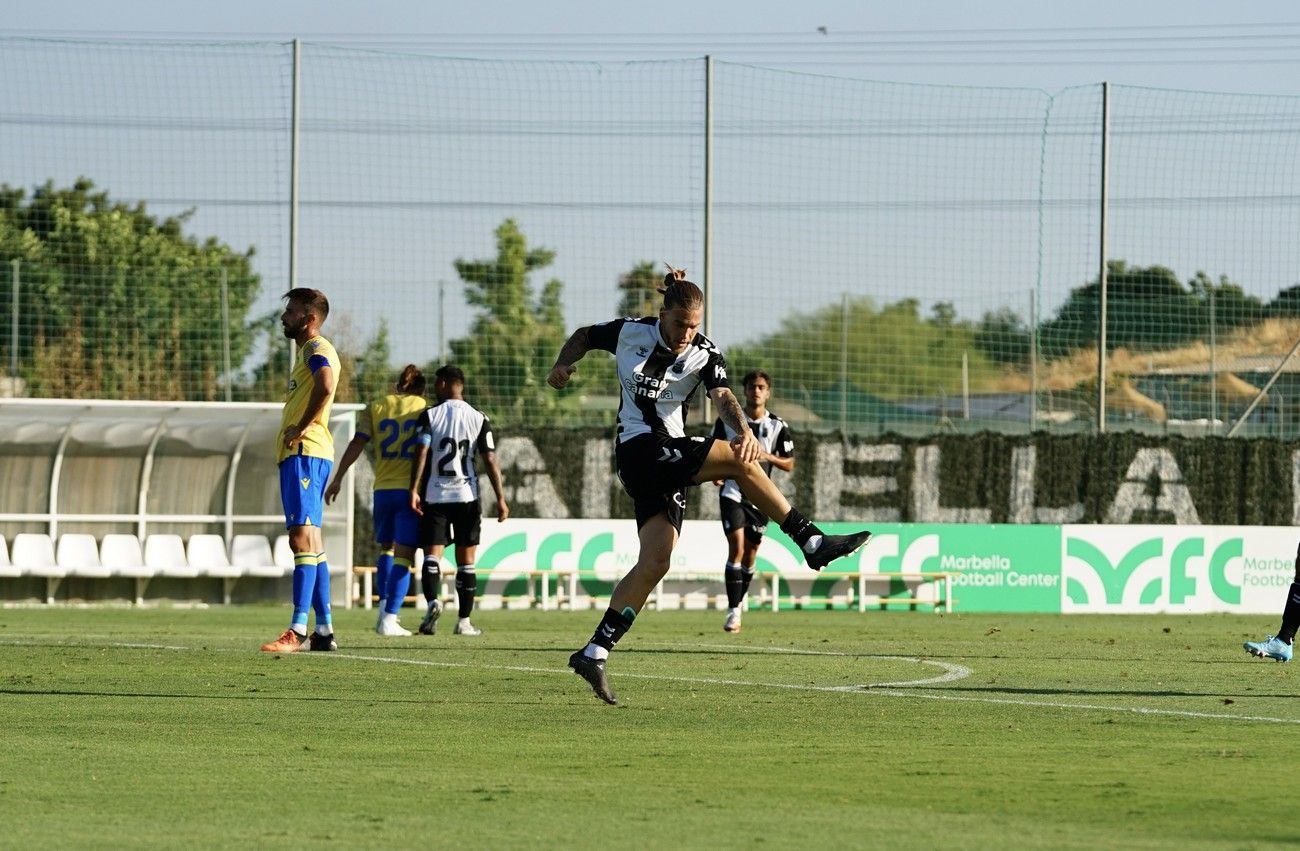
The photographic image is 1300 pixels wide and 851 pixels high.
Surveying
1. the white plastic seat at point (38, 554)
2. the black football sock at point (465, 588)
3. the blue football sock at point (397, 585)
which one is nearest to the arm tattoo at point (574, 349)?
the blue football sock at point (397, 585)

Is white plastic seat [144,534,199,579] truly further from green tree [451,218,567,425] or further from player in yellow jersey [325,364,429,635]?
player in yellow jersey [325,364,429,635]

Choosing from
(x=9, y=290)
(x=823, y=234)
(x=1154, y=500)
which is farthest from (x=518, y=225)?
(x=1154, y=500)

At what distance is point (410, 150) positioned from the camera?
24.3 m

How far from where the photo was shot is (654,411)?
8.99 meters

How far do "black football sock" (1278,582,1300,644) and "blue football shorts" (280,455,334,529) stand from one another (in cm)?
599

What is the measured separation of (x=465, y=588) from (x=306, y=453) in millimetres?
3497

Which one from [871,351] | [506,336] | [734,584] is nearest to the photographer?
[734,584]

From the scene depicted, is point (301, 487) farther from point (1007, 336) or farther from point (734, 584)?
point (1007, 336)

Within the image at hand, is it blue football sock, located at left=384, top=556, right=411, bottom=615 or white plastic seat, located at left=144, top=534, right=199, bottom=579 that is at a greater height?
blue football sock, located at left=384, top=556, right=411, bottom=615

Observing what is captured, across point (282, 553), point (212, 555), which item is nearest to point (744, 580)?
point (282, 553)

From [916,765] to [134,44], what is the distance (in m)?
19.9

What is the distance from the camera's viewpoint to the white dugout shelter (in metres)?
21.9

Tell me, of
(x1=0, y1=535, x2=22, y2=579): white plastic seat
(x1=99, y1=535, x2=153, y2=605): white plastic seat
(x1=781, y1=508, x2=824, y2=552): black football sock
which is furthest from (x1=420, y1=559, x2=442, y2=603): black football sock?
(x1=0, y1=535, x2=22, y2=579): white plastic seat

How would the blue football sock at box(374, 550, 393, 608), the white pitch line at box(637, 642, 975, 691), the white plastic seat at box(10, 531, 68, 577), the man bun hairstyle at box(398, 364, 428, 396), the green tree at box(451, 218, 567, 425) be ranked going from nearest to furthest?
the white pitch line at box(637, 642, 975, 691)
the man bun hairstyle at box(398, 364, 428, 396)
the blue football sock at box(374, 550, 393, 608)
the white plastic seat at box(10, 531, 68, 577)
the green tree at box(451, 218, 567, 425)
